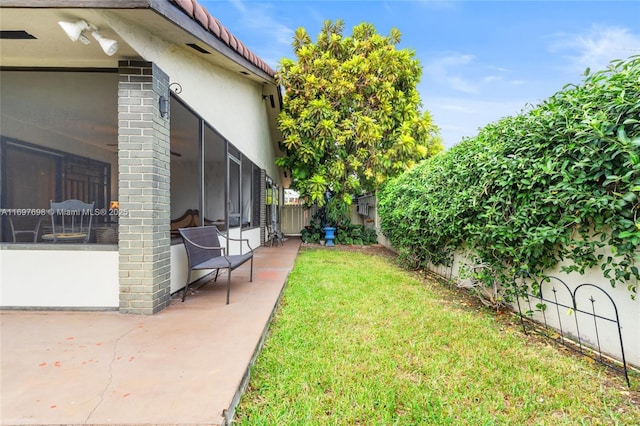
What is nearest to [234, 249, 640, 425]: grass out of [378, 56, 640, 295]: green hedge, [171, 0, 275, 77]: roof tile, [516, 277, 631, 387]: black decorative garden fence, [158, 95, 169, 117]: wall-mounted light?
[516, 277, 631, 387]: black decorative garden fence

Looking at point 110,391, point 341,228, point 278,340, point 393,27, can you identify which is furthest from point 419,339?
point 393,27

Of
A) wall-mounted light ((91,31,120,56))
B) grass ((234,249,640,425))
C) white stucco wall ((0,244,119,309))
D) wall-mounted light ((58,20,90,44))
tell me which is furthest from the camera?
white stucco wall ((0,244,119,309))

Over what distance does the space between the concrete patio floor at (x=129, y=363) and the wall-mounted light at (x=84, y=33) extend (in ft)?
8.76

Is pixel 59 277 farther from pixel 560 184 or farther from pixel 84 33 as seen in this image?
pixel 560 184

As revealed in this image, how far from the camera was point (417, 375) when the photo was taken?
2443 mm

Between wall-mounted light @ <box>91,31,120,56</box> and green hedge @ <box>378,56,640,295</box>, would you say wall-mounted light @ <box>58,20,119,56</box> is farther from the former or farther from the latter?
green hedge @ <box>378,56,640,295</box>

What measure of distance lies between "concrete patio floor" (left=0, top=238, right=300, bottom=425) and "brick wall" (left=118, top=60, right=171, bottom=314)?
0.30 metres

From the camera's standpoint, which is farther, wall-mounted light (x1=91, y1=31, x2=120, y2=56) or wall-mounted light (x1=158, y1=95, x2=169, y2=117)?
wall-mounted light (x1=158, y1=95, x2=169, y2=117)

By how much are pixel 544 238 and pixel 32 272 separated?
17.5 feet

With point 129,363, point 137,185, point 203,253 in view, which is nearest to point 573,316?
point 129,363

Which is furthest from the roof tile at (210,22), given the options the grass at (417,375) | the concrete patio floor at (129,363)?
the grass at (417,375)

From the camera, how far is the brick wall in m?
3.32

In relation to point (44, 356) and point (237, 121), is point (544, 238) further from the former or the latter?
point (237, 121)

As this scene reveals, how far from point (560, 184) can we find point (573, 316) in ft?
4.33
